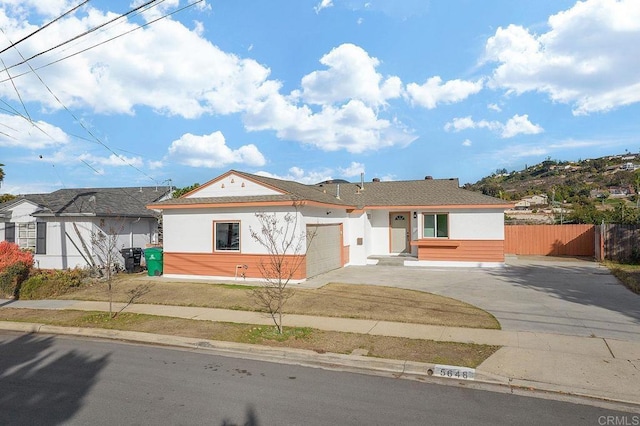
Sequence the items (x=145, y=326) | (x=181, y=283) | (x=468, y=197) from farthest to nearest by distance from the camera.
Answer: (x=468, y=197) → (x=181, y=283) → (x=145, y=326)

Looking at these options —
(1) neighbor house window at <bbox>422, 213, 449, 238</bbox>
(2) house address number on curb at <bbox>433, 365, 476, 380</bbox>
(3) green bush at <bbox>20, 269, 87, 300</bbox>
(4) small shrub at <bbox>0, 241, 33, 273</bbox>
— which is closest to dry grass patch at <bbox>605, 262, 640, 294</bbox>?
(1) neighbor house window at <bbox>422, 213, 449, 238</bbox>


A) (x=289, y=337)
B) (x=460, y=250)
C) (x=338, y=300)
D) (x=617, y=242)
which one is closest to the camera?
(x=289, y=337)

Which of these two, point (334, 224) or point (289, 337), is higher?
point (334, 224)

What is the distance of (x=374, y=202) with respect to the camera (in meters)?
22.4

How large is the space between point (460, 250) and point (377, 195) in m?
5.60

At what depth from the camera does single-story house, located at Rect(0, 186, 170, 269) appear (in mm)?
19344

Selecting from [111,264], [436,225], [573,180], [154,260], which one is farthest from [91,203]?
[573,180]

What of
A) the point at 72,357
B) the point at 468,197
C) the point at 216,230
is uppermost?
the point at 468,197

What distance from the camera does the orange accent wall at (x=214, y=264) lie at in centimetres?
1609

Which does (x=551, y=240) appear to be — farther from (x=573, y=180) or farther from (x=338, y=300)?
(x=573, y=180)

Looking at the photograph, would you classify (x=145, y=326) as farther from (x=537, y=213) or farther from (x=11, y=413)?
(x=537, y=213)

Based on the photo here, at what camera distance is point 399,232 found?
22828 mm

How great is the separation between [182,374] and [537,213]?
46.2 m

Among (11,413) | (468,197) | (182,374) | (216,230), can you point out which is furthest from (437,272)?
(11,413)
